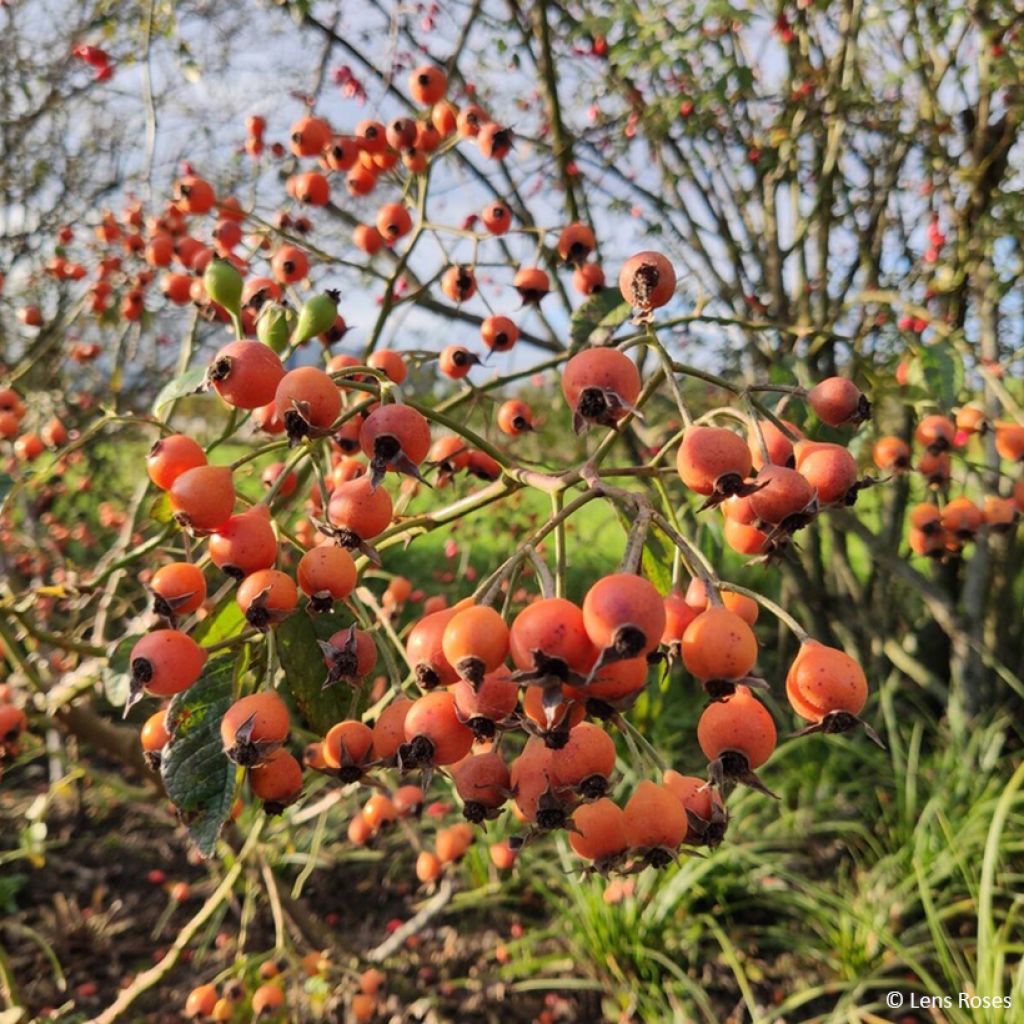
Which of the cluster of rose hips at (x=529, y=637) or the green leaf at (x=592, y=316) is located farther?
the green leaf at (x=592, y=316)

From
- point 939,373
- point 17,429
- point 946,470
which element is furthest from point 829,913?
point 17,429

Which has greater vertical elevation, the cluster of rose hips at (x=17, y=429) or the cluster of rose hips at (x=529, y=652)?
the cluster of rose hips at (x=17, y=429)

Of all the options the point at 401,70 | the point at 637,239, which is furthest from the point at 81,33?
the point at 637,239

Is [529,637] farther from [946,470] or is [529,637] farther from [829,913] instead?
[829,913]

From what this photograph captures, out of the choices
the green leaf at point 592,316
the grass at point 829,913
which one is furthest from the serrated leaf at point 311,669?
the grass at point 829,913

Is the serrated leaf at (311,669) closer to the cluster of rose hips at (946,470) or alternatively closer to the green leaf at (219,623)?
Answer: the green leaf at (219,623)

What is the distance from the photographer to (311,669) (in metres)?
1.12

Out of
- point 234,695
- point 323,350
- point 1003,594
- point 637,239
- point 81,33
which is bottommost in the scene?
point 1003,594

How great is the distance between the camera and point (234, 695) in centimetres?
106

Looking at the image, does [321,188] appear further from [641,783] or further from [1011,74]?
[1011,74]

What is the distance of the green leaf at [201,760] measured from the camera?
40.6 inches

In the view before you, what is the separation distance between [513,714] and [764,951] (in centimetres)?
313

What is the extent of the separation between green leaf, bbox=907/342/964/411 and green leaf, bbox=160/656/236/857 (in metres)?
1.71

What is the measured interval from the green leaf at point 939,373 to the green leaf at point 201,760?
171cm
